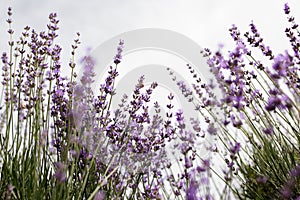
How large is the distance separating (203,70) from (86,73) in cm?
172

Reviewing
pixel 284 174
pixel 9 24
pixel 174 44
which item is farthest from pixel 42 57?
pixel 174 44

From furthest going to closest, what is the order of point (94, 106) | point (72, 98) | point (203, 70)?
point (203, 70), point (94, 106), point (72, 98)

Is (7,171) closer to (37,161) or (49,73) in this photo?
(37,161)

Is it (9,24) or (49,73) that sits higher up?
(9,24)

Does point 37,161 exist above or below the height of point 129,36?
below

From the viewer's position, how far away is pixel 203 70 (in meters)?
3.41

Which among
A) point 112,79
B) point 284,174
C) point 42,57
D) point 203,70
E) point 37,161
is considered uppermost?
point 203,70

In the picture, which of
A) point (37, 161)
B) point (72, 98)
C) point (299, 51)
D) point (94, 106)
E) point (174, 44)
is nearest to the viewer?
point (37, 161)

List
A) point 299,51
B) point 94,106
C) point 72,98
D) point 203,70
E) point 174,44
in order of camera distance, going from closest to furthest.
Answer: point 72,98
point 94,106
point 299,51
point 203,70
point 174,44

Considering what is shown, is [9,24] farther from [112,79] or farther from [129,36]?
[129,36]

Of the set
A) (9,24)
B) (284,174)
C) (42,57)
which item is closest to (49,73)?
(42,57)

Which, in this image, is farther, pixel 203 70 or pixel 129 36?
pixel 129 36

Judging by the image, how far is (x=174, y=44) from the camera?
13.6 feet

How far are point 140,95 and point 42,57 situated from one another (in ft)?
2.24
